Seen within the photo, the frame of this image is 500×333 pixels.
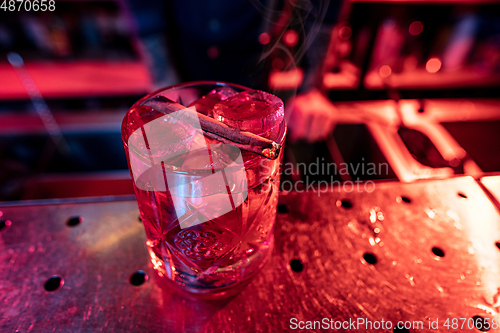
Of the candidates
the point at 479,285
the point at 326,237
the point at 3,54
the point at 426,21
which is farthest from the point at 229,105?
the point at 3,54

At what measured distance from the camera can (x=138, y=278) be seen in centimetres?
61

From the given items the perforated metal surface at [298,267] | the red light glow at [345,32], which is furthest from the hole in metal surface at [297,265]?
the red light glow at [345,32]

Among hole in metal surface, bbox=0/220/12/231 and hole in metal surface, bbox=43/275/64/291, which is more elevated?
hole in metal surface, bbox=0/220/12/231

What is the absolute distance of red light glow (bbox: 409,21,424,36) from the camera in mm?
2218

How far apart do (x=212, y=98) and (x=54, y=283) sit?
502mm

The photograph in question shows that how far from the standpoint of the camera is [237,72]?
199 cm

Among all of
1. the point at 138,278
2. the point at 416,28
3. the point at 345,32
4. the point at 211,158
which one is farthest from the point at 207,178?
the point at 416,28

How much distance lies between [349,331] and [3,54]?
3.18 m

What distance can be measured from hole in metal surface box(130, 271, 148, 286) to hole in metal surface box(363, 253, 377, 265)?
0.48 metres

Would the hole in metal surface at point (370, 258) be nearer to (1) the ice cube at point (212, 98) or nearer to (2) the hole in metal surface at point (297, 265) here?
Result: (2) the hole in metal surface at point (297, 265)

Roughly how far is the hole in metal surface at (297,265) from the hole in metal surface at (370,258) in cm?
15

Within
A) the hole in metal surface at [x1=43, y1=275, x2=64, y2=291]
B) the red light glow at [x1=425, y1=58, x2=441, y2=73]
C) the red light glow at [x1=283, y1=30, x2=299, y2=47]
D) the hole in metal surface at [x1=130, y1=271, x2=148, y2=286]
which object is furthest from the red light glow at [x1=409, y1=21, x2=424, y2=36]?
the hole in metal surface at [x1=43, y1=275, x2=64, y2=291]

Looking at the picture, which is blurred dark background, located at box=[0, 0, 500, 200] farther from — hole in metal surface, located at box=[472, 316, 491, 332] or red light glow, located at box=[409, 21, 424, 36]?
hole in metal surface, located at box=[472, 316, 491, 332]

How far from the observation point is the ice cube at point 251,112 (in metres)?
0.49
